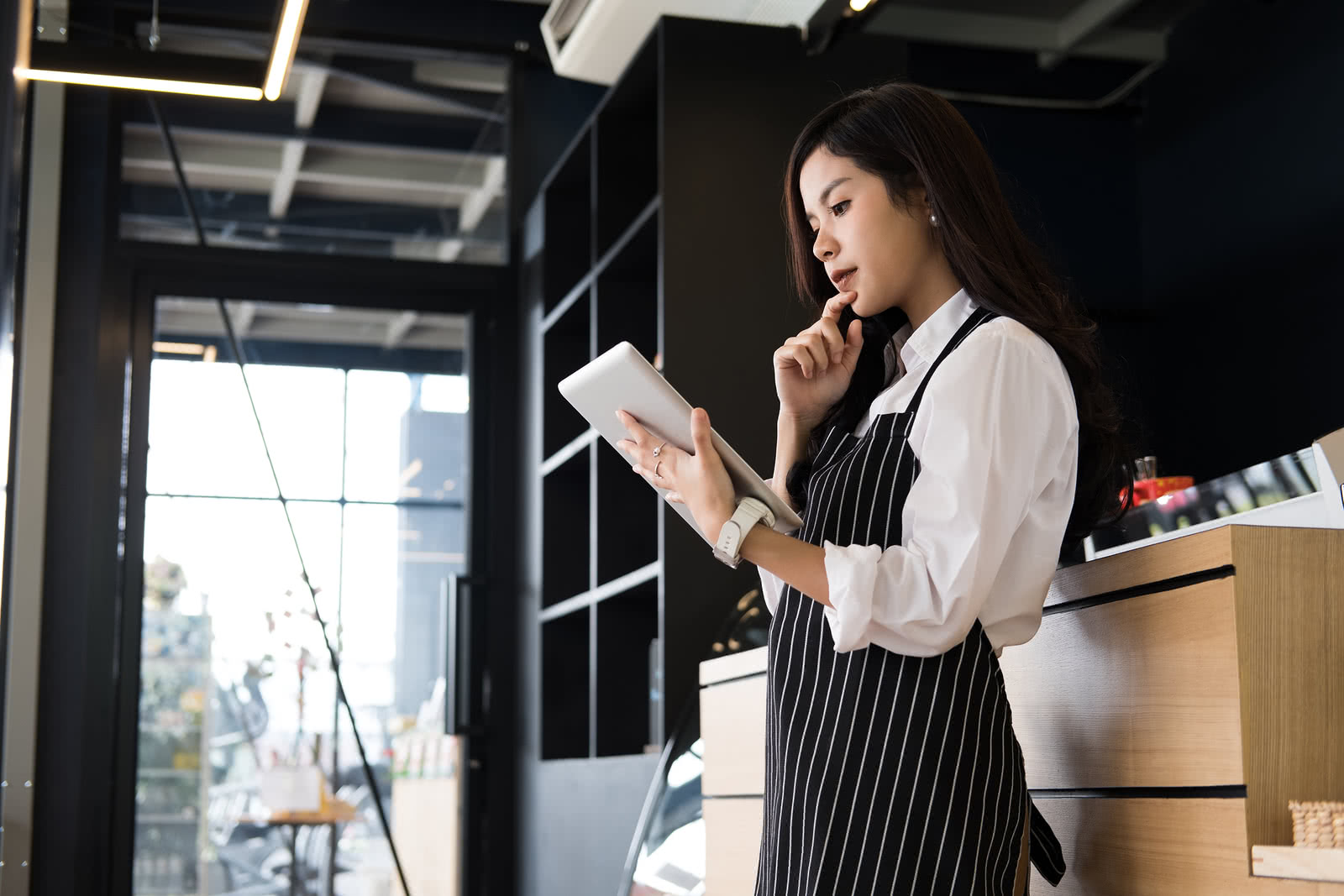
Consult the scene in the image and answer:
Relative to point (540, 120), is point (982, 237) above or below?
below

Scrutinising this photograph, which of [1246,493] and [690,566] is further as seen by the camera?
[690,566]

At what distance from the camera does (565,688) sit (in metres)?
4.74

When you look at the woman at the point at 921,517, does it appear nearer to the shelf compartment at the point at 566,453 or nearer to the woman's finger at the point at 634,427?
the woman's finger at the point at 634,427

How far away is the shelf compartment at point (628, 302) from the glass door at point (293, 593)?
104 cm

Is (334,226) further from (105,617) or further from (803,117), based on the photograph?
(803,117)

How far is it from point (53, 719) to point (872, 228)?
12.8 ft

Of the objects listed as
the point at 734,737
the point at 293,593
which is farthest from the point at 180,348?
the point at 734,737

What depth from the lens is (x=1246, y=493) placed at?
2762 mm

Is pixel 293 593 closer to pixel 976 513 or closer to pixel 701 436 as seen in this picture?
pixel 701 436

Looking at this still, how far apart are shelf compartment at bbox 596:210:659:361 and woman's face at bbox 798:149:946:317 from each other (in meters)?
2.61

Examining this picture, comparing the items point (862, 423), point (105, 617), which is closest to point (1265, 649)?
point (862, 423)

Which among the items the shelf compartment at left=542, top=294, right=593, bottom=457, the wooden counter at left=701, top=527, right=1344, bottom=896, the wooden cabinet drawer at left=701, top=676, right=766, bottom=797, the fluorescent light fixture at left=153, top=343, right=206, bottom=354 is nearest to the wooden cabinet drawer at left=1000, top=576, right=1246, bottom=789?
the wooden counter at left=701, top=527, right=1344, bottom=896

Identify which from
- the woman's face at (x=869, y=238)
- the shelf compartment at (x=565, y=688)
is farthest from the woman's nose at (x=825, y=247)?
the shelf compartment at (x=565, y=688)

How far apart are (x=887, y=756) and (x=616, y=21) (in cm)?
302
